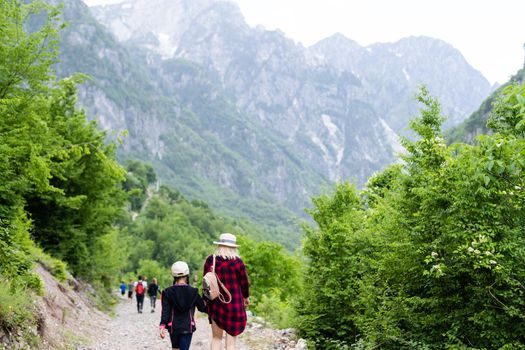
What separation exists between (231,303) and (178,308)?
0.79 metres

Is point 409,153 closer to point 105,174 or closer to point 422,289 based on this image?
point 422,289

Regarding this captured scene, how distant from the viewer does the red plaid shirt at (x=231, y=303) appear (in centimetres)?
693

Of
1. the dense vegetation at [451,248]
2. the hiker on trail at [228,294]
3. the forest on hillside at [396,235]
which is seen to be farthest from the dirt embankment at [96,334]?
the hiker on trail at [228,294]

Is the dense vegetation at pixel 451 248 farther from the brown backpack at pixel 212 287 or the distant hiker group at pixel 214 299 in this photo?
the brown backpack at pixel 212 287

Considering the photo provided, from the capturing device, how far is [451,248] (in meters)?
7.74

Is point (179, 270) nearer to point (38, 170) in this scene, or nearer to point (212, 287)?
point (212, 287)

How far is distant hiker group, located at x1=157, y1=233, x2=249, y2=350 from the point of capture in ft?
21.9

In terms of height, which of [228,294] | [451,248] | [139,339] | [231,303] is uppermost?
[451,248]

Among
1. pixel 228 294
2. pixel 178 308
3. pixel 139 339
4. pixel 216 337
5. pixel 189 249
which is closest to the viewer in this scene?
pixel 178 308

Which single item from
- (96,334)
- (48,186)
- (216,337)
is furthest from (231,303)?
(96,334)

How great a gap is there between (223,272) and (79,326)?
25.0ft

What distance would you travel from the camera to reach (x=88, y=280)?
25.7 m

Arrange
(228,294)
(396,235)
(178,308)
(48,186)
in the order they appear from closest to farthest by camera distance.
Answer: (178,308) → (228,294) → (396,235) → (48,186)

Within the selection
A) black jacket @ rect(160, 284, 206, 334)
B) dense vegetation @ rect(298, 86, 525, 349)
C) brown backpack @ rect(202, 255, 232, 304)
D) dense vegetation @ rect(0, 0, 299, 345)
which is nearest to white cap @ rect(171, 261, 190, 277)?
black jacket @ rect(160, 284, 206, 334)
